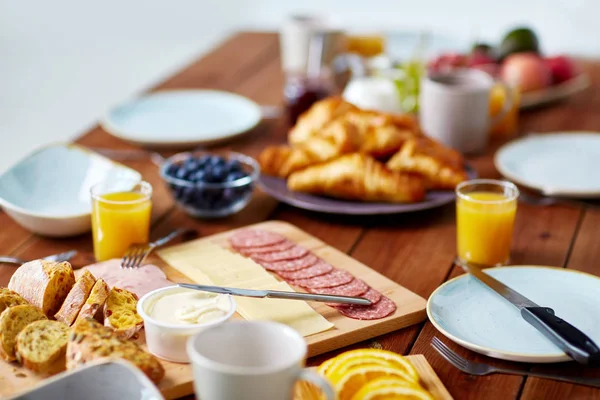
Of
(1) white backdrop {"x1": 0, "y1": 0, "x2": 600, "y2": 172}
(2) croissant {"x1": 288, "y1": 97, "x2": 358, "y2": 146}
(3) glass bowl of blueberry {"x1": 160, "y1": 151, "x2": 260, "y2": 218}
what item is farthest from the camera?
(1) white backdrop {"x1": 0, "y1": 0, "x2": 600, "y2": 172}

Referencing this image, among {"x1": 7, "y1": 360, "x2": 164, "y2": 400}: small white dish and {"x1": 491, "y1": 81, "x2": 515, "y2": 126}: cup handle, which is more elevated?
{"x1": 491, "y1": 81, "x2": 515, "y2": 126}: cup handle

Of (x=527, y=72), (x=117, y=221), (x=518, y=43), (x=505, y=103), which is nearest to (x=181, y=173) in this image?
(x=117, y=221)

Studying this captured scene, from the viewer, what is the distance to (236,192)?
170 cm

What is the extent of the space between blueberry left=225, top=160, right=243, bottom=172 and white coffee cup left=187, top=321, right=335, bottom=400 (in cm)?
83

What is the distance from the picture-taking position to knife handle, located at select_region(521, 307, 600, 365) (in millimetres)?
1089

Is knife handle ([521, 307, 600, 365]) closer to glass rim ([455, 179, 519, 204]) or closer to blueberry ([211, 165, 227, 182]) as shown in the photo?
glass rim ([455, 179, 519, 204])

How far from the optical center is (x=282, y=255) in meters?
1.49

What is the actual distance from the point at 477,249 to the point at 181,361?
649mm

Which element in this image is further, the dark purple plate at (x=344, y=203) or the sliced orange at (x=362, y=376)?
the dark purple plate at (x=344, y=203)

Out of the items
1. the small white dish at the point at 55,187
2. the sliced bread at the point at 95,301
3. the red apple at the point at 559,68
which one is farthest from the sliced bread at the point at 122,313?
the red apple at the point at 559,68

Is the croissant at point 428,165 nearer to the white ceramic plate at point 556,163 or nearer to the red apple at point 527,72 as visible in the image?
the white ceramic plate at point 556,163

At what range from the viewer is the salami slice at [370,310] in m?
1.26

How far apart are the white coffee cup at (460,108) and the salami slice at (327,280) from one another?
2.63ft

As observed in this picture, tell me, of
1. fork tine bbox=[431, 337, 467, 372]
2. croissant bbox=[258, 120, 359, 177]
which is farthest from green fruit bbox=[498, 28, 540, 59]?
fork tine bbox=[431, 337, 467, 372]
